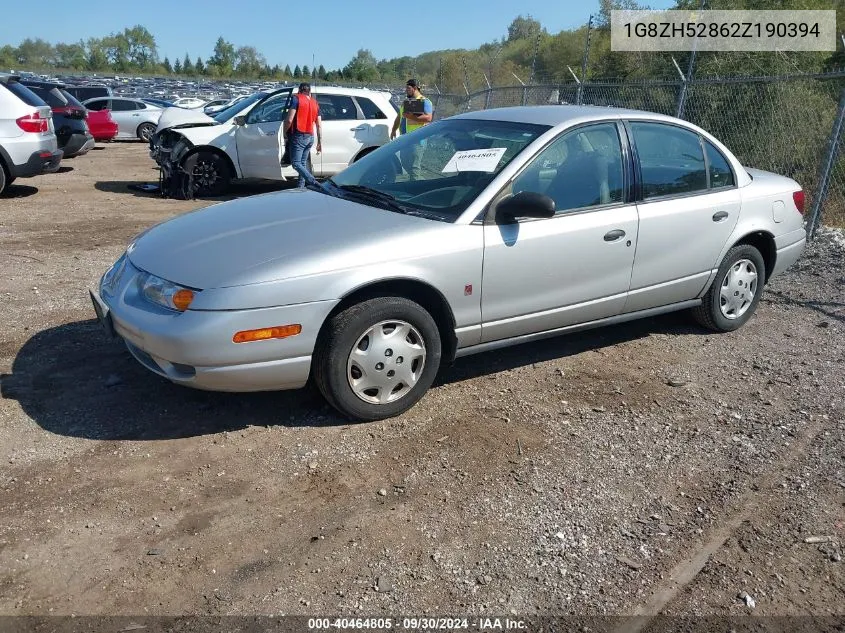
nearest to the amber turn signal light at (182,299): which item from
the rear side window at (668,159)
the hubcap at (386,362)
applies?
the hubcap at (386,362)

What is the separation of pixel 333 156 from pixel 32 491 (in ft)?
29.7

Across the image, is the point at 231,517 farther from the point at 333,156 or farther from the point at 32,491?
the point at 333,156

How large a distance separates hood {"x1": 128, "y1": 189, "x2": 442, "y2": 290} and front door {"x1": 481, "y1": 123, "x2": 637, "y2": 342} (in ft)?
1.57

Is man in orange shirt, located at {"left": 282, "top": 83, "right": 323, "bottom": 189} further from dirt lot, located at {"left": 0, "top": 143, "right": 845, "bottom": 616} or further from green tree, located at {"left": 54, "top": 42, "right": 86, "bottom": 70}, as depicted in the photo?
green tree, located at {"left": 54, "top": 42, "right": 86, "bottom": 70}

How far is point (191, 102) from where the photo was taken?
92.9ft

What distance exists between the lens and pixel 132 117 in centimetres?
2311

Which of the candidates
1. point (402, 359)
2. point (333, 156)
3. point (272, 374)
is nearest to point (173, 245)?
point (272, 374)

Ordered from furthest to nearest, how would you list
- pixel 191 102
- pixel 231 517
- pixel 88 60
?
pixel 88 60
pixel 191 102
pixel 231 517

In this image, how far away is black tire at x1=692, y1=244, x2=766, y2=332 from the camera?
552 cm

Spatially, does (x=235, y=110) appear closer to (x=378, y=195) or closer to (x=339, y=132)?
(x=339, y=132)

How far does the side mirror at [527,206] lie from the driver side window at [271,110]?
7.90 meters

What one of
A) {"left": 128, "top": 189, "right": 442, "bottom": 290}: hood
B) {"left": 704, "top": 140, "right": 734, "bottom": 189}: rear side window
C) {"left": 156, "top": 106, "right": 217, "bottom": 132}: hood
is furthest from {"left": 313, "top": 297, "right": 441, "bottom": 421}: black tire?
{"left": 156, "top": 106, "right": 217, "bottom": 132}: hood

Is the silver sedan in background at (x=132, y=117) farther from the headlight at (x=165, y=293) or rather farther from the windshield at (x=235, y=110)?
the headlight at (x=165, y=293)

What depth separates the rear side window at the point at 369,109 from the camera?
39.6ft
